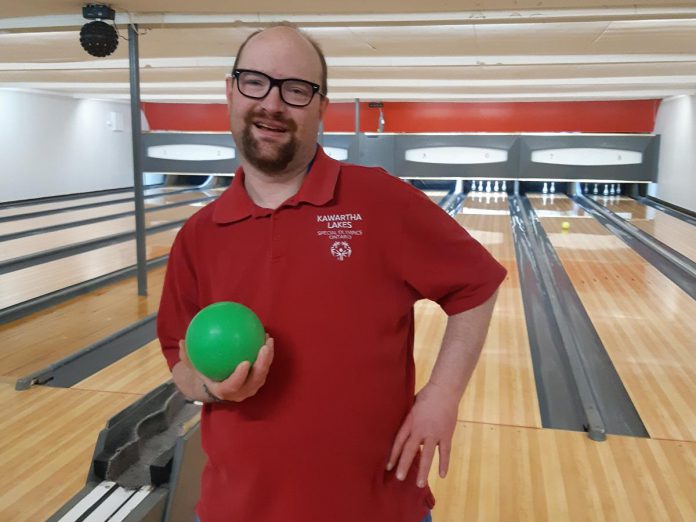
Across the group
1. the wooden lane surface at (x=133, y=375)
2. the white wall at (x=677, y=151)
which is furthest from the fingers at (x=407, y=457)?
the white wall at (x=677, y=151)

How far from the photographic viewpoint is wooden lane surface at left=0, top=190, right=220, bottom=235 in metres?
7.45

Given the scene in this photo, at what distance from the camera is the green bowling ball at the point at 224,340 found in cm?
96

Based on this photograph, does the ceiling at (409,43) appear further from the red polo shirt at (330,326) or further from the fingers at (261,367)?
the fingers at (261,367)

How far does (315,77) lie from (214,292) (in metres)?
0.40

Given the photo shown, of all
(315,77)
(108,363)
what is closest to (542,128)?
(108,363)

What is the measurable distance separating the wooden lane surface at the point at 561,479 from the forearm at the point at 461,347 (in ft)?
3.81

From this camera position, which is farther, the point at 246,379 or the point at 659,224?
the point at 659,224

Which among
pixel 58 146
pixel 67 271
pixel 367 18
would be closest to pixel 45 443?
pixel 367 18

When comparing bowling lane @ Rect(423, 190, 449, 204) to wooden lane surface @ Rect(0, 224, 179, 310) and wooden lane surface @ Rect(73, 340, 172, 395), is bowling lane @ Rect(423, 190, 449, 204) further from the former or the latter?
wooden lane surface @ Rect(73, 340, 172, 395)

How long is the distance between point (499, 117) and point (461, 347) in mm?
10501

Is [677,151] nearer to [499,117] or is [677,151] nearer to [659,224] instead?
[659,224]

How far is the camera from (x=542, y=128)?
1084 cm

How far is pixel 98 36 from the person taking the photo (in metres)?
3.93

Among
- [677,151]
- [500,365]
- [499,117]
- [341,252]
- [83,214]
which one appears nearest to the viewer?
[341,252]
